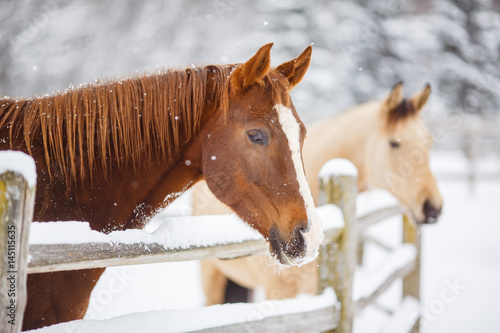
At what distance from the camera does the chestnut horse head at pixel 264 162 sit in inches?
59.2

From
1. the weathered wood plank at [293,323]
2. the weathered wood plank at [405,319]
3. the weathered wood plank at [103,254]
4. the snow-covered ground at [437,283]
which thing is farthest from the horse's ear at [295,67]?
the weathered wood plank at [405,319]

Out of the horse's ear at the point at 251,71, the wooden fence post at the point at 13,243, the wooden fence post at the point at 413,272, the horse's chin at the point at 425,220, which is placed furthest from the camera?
the wooden fence post at the point at 413,272

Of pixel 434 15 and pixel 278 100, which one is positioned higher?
pixel 278 100

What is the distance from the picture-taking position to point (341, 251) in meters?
2.42

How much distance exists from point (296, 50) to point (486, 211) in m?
10.1

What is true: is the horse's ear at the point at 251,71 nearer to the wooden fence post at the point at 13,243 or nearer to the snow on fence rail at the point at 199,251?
the snow on fence rail at the point at 199,251

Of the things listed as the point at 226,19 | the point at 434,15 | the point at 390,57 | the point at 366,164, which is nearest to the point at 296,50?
the point at 226,19

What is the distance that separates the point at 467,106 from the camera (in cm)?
1823

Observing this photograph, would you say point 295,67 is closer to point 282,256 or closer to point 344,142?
point 282,256

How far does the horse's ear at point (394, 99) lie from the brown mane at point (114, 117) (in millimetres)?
2444

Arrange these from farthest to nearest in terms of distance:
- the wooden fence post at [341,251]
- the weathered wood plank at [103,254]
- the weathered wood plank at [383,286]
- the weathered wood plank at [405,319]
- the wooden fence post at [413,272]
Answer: the wooden fence post at [413,272] < the weathered wood plank at [405,319] < the weathered wood plank at [383,286] < the wooden fence post at [341,251] < the weathered wood plank at [103,254]

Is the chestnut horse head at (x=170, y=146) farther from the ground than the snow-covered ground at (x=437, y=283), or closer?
farther from the ground

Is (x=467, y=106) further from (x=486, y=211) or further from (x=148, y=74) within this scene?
(x=148, y=74)

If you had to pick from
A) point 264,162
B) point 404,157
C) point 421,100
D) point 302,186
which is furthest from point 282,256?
point 421,100
